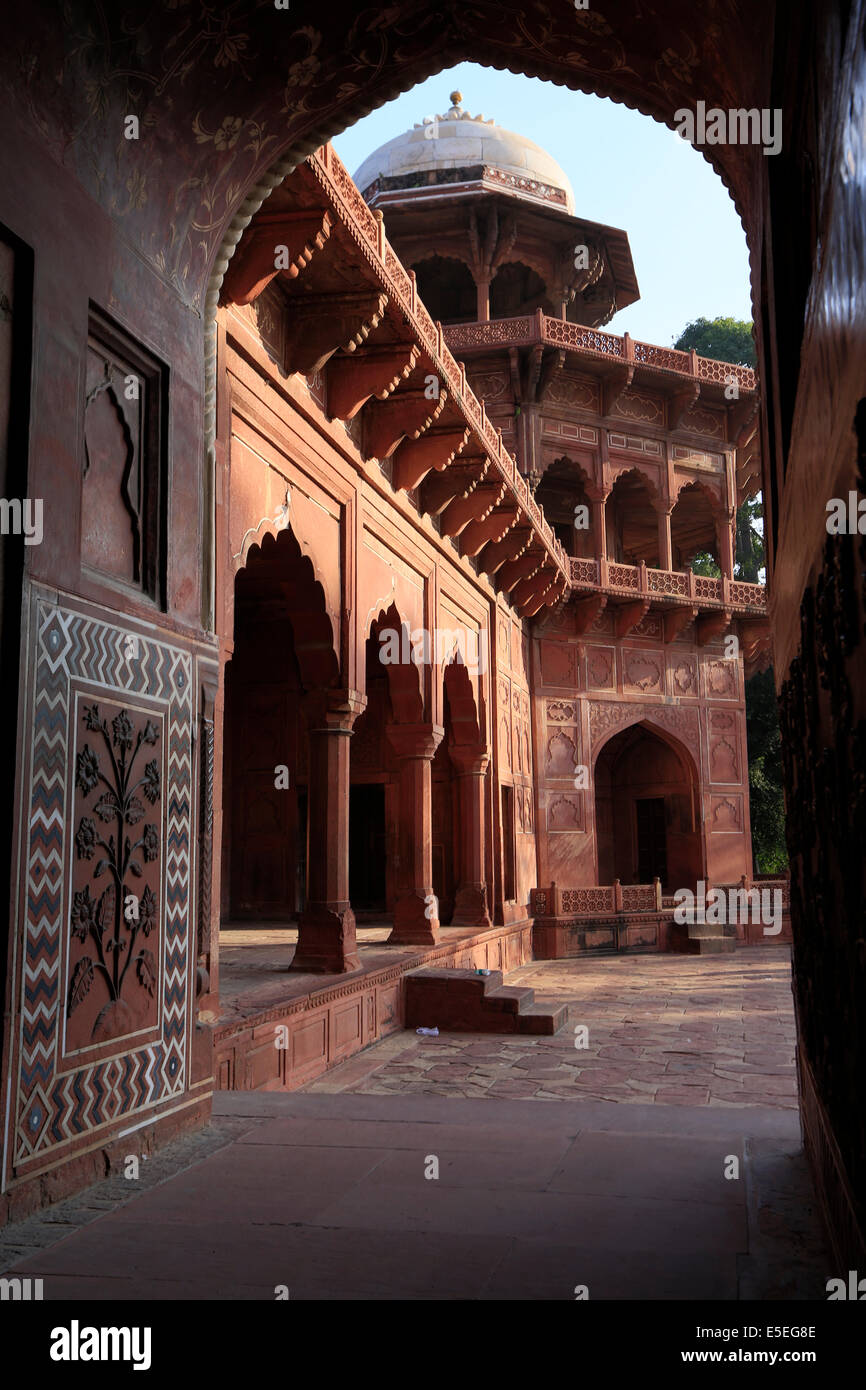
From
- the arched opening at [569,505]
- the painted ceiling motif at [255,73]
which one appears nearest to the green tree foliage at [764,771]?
the arched opening at [569,505]

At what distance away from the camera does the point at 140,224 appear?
4.09 metres

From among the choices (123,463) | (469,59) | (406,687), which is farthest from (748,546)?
(123,463)

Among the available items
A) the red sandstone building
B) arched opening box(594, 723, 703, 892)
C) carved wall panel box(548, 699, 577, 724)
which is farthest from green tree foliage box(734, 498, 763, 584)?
the red sandstone building

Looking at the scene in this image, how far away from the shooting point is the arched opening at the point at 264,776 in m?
14.4

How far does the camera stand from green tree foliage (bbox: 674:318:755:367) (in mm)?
29266

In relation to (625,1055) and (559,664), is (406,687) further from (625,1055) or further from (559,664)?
(559,664)

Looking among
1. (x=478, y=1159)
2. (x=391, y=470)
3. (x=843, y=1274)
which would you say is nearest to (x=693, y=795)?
(x=391, y=470)

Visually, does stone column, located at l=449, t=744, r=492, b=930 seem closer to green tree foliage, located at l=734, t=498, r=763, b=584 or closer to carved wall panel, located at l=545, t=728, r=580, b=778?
carved wall panel, located at l=545, t=728, r=580, b=778

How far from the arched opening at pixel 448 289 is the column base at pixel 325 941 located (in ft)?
42.0

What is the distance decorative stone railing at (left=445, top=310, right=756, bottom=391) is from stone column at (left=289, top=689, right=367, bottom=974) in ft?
30.6

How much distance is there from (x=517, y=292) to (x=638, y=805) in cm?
915

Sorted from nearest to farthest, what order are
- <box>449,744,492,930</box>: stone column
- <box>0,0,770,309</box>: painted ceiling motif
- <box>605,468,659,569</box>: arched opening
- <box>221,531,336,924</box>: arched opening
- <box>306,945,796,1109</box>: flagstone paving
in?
<box>0,0,770,309</box>: painted ceiling motif < <box>306,945,796,1109</box>: flagstone paving < <box>449,744,492,930</box>: stone column < <box>221,531,336,924</box>: arched opening < <box>605,468,659,569</box>: arched opening
